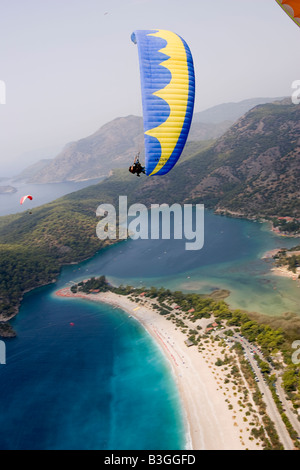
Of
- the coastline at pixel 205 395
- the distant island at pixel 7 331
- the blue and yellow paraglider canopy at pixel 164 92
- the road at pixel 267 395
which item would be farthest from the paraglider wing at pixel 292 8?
the distant island at pixel 7 331

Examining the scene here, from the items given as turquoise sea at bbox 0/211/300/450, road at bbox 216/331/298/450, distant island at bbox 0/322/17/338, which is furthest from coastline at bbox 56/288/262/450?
distant island at bbox 0/322/17/338

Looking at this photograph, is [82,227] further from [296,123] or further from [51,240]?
[296,123]

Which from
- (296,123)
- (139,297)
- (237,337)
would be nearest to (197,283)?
(139,297)

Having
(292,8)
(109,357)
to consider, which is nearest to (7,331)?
(109,357)

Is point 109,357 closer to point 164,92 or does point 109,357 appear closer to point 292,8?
point 164,92

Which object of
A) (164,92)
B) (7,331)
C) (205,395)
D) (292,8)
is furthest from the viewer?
(7,331)

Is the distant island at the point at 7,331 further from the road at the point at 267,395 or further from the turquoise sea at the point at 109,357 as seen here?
the road at the point at 267,395

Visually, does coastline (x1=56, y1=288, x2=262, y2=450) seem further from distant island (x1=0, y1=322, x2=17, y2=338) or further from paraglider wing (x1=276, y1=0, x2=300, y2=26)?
paraglider wing (x1=276, y1=0, x2=300, y2=26)
